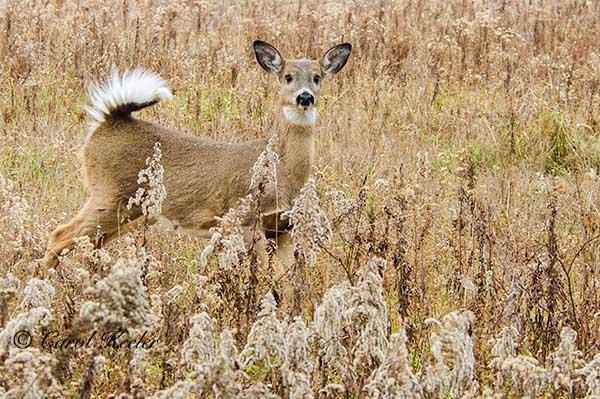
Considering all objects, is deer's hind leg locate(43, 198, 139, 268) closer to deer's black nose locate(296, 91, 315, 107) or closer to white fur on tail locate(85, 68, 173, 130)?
white fur on tail locate(85, 68, 173, 130)

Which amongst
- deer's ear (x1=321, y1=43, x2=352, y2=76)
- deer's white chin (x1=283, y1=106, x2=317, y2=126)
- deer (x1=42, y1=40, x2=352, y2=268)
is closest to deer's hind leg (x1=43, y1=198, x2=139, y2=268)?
deer (x1=42, y1=40, x2=352, y2=268)

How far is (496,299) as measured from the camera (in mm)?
4566

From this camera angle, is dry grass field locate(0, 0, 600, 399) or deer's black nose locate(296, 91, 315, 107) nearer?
dry grass field locate(0, 0, 600, 399)

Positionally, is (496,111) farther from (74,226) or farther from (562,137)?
(74,226)

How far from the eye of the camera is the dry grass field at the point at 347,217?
3.14 m

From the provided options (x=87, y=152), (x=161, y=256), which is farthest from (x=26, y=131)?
(x=161, y=256)

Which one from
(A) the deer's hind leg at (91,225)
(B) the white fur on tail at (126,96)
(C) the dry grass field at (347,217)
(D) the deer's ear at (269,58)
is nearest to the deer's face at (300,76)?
(D) the deer's ear at (269,58)

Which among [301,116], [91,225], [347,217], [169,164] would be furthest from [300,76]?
[347,217]

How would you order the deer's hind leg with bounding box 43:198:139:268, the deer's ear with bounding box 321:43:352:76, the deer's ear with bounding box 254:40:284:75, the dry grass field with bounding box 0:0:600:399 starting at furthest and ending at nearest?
the deer's ear with bounding box 321:43:352:76, the deer's ear with bounding box 254:40:284:75, the deer's hind leg with bounding box 43:198:139:268, the dry grass field with bounding box 0:0:600:399

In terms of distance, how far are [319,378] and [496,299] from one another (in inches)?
43.0

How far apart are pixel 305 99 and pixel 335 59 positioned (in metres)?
0.81

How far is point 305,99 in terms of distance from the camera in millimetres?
6305

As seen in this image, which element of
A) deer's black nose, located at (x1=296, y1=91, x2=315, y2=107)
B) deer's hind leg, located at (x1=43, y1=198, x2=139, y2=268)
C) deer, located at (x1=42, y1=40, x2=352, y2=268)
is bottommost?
deer's hind leg, located at (x1=43, y1=198, x2=139, y2=268)

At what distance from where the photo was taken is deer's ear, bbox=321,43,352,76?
6961 mm
